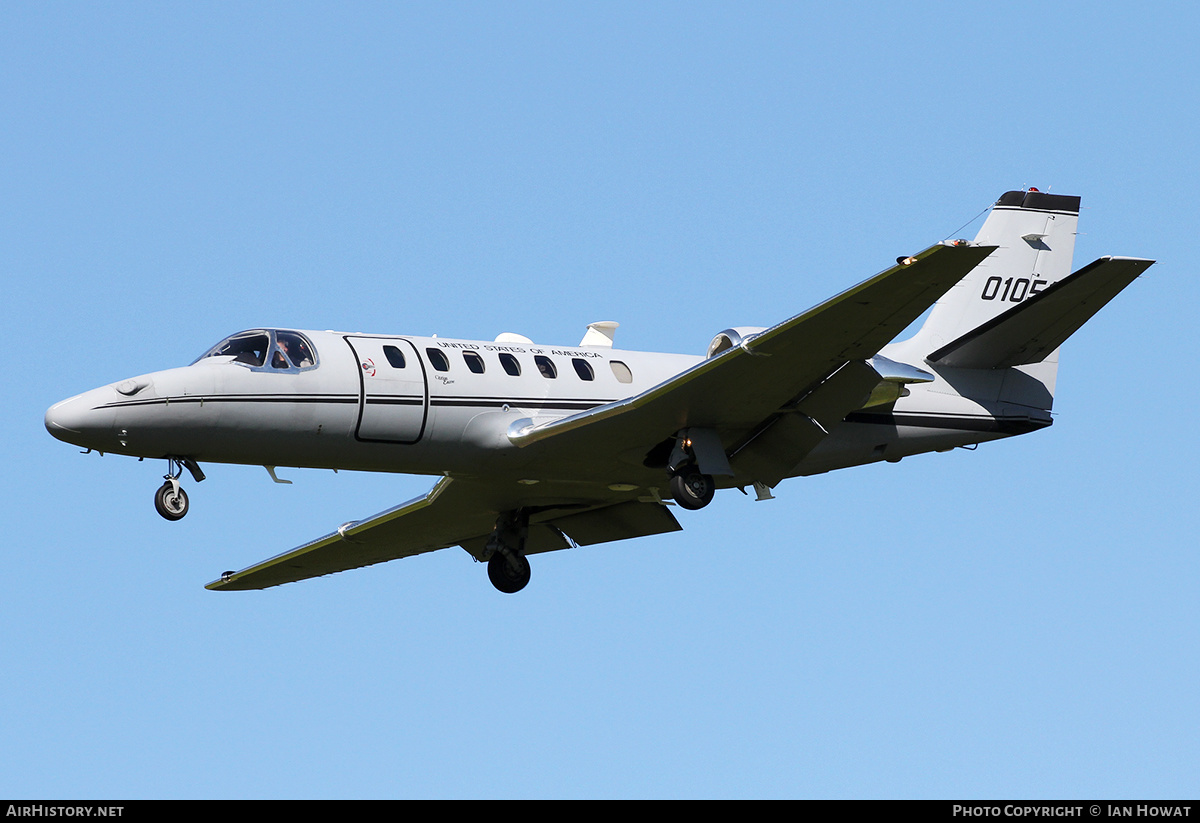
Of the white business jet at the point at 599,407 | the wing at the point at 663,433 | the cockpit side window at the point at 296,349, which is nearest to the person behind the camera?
the wing at the point at 663,433

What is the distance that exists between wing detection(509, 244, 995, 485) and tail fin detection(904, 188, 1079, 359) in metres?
4.82

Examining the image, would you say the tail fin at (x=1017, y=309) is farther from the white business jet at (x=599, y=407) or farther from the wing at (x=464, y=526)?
the wing at (x=464, y=526)

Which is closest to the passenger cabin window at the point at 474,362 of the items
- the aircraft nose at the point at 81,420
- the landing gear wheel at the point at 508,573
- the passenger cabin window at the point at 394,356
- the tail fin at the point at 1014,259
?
the passenger cabin window at the point at 394,356

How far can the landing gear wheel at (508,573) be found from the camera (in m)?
26.9

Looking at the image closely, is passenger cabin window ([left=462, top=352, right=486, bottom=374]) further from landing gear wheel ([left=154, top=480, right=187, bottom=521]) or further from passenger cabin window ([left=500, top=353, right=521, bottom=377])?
landing gear wheel ([left=154, top=480, right=187, bottom=521])

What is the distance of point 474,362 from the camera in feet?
77.5

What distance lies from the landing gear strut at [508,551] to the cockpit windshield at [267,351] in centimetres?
559

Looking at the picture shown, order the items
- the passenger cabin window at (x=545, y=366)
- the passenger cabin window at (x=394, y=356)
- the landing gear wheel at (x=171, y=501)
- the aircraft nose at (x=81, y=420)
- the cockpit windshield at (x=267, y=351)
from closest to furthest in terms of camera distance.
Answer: the aircraft nose at (x=81, y=420) < the landing gear wheel at (x=171, y=501) < the cockpit windshield at (x=267, y=351) < the passenger cabin window at (x=394, y=356) < the passenger cabin window at (x=545, y=366)

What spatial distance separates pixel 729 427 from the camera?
23.9 meters

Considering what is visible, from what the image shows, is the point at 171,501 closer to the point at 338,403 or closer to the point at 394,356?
the point at 338,403

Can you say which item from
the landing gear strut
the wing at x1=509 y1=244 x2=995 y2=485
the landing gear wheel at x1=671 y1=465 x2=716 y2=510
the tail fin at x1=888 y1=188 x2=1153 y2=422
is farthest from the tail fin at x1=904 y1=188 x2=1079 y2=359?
the landing gear strut
